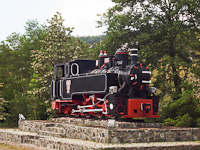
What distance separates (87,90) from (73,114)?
2.39 m

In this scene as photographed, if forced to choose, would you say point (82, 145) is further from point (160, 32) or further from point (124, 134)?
point (160, 32)

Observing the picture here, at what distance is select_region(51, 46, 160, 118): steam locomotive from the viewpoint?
15.9 metres

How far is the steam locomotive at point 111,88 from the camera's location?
1588 centimetres

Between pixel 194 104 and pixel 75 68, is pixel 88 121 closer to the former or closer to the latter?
pixel 75 68

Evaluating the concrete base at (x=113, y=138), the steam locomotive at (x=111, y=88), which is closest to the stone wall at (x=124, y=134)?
the concrete base at (x=113, y=138)

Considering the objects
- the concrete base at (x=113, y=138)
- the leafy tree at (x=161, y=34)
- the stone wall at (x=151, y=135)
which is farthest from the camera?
the leafy tree at (x=161, y=34)

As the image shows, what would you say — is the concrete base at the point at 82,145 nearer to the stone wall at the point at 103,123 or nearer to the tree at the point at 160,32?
the stone wall at the point at 103,123

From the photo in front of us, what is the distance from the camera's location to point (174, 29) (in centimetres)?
2506

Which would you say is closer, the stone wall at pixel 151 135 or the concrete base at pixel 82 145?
the concrete base at pixel 82 145

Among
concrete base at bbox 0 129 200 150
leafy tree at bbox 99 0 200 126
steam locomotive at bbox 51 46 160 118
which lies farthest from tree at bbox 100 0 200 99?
concrete base at bbox 0 129 200 150

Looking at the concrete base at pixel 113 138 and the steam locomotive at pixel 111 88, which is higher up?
the steam locomotive at pixel 111 88

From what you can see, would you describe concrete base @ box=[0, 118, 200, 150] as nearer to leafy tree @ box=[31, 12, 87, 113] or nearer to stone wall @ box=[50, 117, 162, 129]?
stone wall @ box=[50, 117, 162, 129]

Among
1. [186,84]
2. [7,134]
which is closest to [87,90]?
[7,134]

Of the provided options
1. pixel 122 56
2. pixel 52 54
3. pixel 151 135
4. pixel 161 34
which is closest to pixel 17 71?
pixel 52 54
